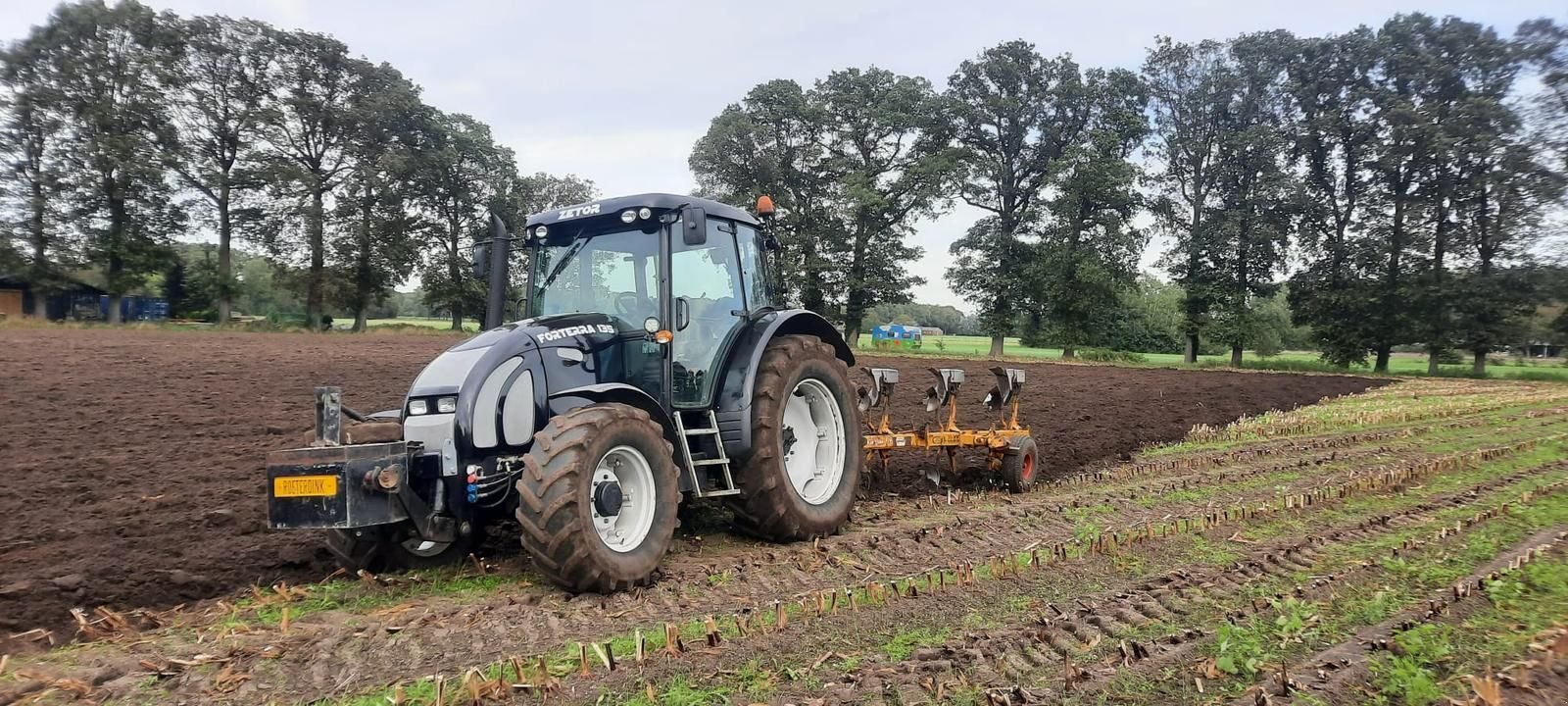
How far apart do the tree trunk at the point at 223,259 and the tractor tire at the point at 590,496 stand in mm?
44584

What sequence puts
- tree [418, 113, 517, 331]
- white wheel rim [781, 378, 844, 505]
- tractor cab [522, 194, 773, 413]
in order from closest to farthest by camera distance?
1. tractor cab [522, 194, 773, 413]
2. white wheel rim [781, 378, 844, 505]
3. tree [418, 113, 517, 331]

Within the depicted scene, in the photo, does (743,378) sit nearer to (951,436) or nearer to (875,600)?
(875,600)

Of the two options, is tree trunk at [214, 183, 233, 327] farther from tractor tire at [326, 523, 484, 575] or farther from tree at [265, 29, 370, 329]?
tractor tire at [326, 523, 484, 575]

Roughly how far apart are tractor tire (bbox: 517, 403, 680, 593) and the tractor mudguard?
807mm

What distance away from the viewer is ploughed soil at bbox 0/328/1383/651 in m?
5.39

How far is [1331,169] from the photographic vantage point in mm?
41125

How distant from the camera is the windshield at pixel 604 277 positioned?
244 inches

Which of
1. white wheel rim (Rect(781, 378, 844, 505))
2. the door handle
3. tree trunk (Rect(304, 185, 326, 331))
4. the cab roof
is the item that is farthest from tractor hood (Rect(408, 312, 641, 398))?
tree trunk (Rect(304, 185, 326, 331))

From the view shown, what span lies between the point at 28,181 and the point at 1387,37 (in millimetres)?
60057

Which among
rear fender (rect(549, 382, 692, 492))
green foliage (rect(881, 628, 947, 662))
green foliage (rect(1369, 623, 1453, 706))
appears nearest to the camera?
green foliage (rect(1369, 623, 1453, 706))

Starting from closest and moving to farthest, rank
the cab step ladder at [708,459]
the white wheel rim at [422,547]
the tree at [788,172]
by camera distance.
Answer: the white wheel rim at [422,547]
the cab step ladder at [708,459]
the tree at [788,172]

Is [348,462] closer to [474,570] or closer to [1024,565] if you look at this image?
[474,570]

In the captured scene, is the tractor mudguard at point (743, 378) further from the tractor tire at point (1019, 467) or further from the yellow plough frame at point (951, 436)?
the tractor tire at point (1019, 467)

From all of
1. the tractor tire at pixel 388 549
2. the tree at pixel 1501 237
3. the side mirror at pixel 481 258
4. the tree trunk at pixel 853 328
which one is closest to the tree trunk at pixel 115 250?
the tree trunk at pixel 853 328
